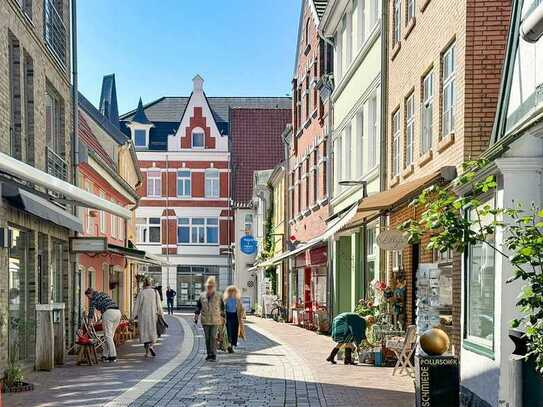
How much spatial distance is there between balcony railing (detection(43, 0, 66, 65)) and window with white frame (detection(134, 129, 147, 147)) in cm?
4030

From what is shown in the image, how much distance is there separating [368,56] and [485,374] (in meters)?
12.4

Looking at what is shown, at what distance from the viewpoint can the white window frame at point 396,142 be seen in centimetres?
1805

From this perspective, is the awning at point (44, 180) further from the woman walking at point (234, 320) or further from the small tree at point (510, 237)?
the small tree at point (510, 237)

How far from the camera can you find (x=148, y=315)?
18.3 meters

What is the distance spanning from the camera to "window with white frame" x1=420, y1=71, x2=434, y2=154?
1496 centimetres

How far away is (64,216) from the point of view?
1445 cm

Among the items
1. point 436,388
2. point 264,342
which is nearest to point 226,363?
point 264,342

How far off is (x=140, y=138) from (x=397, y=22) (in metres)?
43.6

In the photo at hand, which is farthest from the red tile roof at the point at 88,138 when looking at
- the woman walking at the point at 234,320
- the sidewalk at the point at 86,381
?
the sidewalk at the point at 86,381

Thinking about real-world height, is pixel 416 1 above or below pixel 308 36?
below

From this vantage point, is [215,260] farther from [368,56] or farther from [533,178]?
[533,178]

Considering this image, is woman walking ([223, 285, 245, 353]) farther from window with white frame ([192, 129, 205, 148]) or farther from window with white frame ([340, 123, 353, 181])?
window with white frame ([192, 129, 205, 148])

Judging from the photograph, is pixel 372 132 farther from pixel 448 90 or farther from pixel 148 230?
pixel 148 230

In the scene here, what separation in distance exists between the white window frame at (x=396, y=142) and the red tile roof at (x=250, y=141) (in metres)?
41.0
